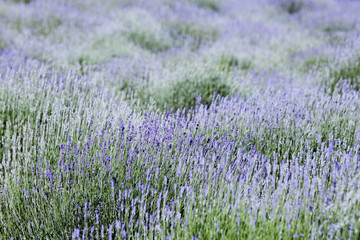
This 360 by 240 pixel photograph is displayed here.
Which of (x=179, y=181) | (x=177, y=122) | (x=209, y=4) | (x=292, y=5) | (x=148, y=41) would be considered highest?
(x=292, y=5)

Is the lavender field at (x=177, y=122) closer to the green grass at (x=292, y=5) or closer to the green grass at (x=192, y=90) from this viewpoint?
the green grass at (x=192, y=90)

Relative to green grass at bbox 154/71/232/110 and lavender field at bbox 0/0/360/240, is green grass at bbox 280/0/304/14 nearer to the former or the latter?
lavender field at bbox 0/0/360/240

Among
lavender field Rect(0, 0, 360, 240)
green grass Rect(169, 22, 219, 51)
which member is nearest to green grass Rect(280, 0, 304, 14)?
lavender field Rect(0, 0, 360, 240)

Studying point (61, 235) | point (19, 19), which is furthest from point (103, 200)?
point (19, 19)

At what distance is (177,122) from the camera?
2328mm

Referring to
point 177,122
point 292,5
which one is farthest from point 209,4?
point 177,122

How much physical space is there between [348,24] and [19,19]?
7.70m

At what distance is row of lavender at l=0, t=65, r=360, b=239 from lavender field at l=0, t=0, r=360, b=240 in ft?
0.06

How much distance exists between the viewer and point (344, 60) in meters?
4.27

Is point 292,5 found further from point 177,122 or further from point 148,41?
point 177,122

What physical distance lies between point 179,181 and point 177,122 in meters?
0.64

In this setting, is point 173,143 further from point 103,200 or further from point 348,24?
point 348,24

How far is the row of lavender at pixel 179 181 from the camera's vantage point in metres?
1.52

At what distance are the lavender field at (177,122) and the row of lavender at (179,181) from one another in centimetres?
2
